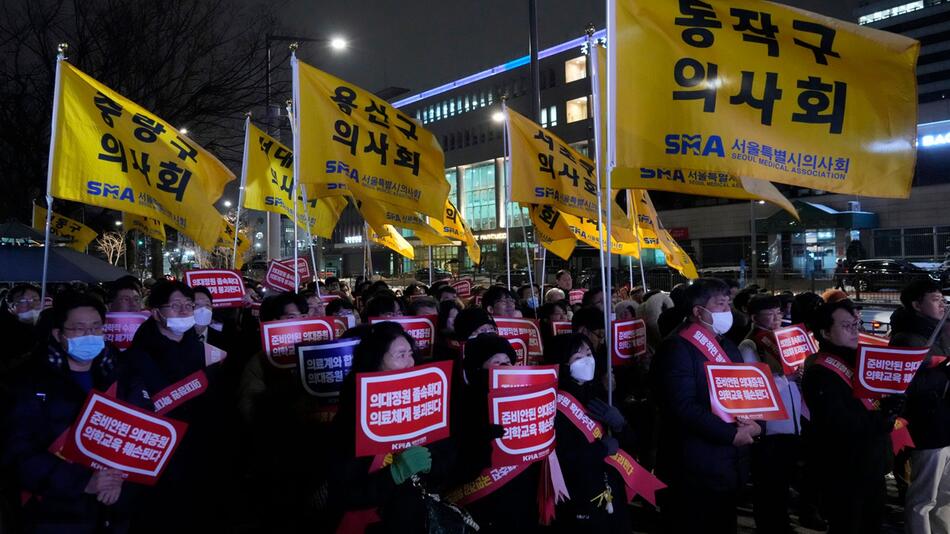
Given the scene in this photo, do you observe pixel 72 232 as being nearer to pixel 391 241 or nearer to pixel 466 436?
pixel 391 241

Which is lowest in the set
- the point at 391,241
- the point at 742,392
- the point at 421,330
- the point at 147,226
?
the point at 742,392

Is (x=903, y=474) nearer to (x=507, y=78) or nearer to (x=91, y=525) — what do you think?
(x=91, y=525)

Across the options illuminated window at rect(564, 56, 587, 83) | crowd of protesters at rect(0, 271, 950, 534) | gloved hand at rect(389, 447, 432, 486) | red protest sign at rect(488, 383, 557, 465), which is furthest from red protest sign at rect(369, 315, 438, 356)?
illuminated window at rect(564, 56, 587, 83)

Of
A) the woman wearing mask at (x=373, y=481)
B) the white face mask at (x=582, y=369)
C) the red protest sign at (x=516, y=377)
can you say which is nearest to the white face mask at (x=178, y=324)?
the woman wearing mask at (x=373, y=481)

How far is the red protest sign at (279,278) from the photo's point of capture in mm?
10133

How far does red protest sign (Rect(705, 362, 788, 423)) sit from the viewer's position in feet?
12.9

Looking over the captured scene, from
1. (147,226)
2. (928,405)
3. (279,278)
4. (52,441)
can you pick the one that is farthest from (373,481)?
(147,226)

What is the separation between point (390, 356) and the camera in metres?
3.56

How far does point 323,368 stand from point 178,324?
1.12m

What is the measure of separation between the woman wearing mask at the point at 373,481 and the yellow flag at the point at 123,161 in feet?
15.7

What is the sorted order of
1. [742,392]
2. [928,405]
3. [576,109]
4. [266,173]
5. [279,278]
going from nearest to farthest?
[742,392], [928,405], [279,278], [266,173], [576,109]

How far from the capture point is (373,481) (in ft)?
10.7

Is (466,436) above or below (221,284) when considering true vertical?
below

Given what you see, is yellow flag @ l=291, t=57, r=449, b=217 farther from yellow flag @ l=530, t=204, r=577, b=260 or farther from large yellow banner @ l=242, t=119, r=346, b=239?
large yellow banner @ l=242, t=119, r=346, b=239
